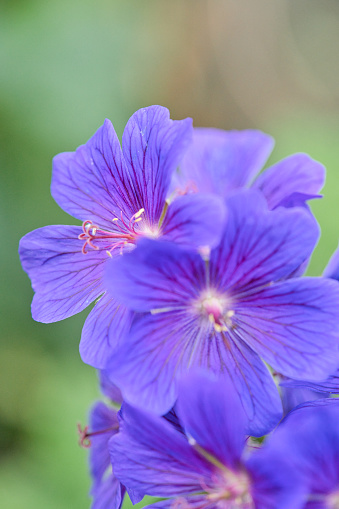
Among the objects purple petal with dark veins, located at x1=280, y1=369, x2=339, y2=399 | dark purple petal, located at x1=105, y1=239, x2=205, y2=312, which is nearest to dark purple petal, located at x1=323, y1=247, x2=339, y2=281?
purple petal with dark veins, located at x1=280, y1=369, x2=339, y2=399

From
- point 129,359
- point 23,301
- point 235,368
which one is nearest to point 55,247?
point 129,359

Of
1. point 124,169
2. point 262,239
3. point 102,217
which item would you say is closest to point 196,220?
point 262,239

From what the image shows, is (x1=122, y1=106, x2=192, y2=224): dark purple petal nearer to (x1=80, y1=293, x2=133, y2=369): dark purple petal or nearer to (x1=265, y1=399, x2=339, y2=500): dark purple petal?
(x1=80, y1=293, x2=133, y2=369): dark purple petal

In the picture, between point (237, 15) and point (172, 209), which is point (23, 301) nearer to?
point (172, 209)

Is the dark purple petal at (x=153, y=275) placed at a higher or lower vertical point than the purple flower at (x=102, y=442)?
higher

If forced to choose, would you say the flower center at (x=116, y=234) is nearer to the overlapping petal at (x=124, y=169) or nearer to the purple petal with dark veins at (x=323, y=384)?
the overlapping petal at (x=124, y=169)

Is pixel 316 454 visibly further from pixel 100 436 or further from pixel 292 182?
pixel 100 436

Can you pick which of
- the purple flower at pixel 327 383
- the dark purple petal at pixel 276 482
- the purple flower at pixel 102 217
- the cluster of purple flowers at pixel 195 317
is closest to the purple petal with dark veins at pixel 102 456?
the cluster of purple flowers at pixel 195 317
